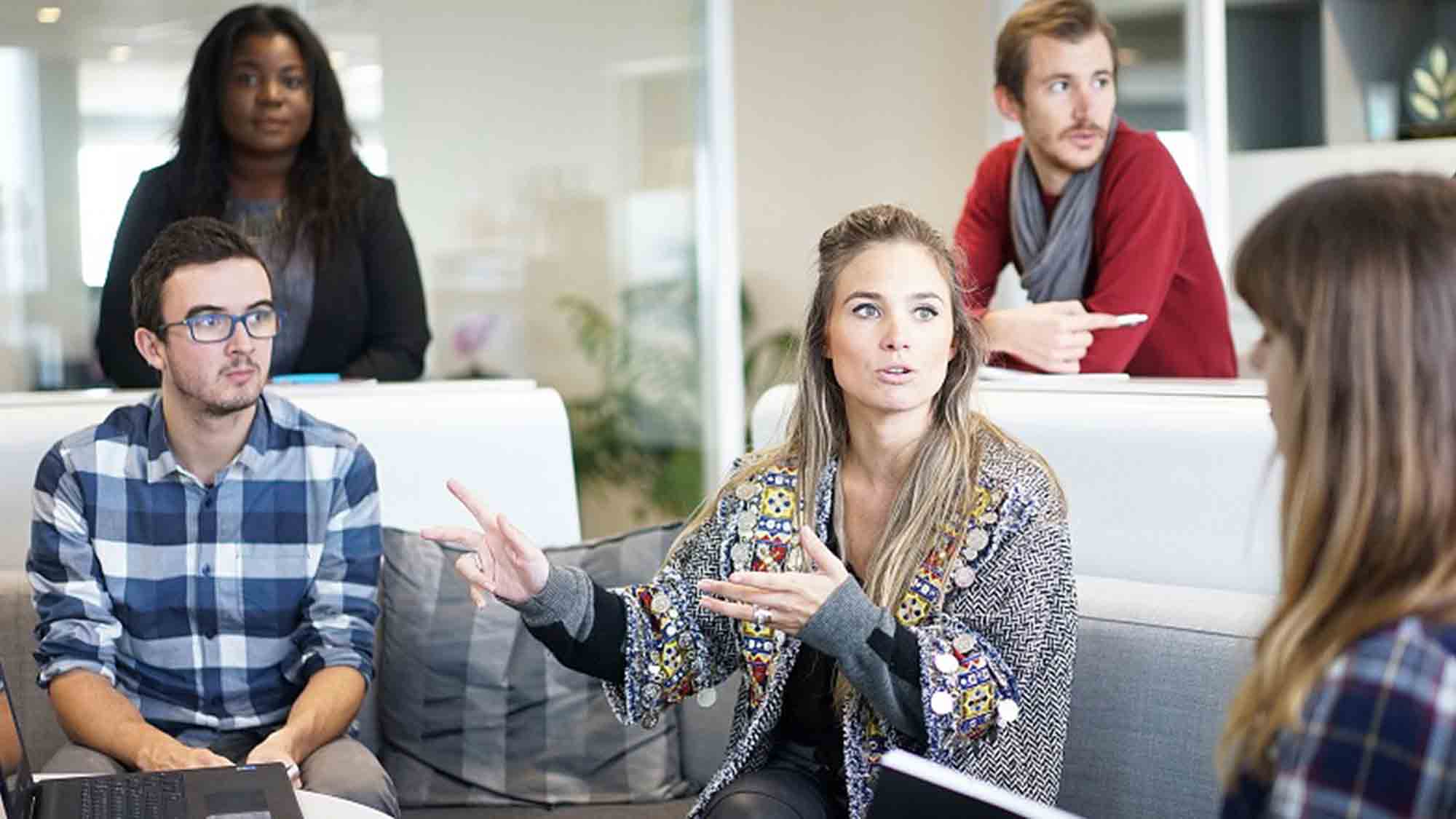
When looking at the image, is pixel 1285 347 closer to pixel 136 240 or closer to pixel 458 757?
pixel 458 757

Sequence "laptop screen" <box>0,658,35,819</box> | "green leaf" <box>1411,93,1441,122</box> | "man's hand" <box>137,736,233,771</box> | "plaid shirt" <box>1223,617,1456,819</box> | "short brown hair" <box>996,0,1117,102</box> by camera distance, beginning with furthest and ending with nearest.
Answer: "green leaf" <box>1411,93,1441,122</box>
"short brown hair" <box>996,0,1117,102</box>
"man's hand" <box>137,736,233,771</box>
"laptop screen" <box>0,658,35,819</box>
"plaid shirt" <box>1223,617,1456,819</box>

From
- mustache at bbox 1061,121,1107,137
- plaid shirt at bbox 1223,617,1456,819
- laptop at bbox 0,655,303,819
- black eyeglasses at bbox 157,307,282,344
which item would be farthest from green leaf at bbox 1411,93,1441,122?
plaid shirt at bbox 1223,617,1456,819

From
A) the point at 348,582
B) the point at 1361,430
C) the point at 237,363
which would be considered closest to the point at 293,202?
the point at 237,363

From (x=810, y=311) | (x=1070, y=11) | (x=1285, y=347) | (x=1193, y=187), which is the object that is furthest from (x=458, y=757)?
(x=1193, y=187)

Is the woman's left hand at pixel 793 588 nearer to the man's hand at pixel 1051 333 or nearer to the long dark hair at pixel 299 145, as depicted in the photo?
the man's hand at pixel 1051 333

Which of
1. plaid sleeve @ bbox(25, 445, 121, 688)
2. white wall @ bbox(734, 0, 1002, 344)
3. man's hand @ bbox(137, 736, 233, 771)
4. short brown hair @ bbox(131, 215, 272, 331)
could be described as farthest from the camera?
white wall @ bbox(734, 0, 1002, 344)

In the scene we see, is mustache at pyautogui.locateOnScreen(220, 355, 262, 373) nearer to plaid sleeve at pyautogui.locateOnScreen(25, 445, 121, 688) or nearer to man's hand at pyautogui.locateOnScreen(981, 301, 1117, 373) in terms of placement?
plaid sleeve at pyautogui.locateOnScreen(25, 445, 121, 688)

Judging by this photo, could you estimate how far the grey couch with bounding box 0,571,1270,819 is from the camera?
2104 millimetres

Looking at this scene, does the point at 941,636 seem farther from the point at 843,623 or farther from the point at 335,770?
the point at 335,770

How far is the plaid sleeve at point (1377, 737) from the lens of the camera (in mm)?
1006

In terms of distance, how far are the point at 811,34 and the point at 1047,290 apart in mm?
3495

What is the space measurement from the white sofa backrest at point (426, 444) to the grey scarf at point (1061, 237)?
853 mm

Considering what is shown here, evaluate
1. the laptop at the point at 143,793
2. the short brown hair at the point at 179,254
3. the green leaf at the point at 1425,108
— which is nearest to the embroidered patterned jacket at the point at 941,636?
the laptop at the point at 143,793

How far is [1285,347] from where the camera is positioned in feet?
3.74
